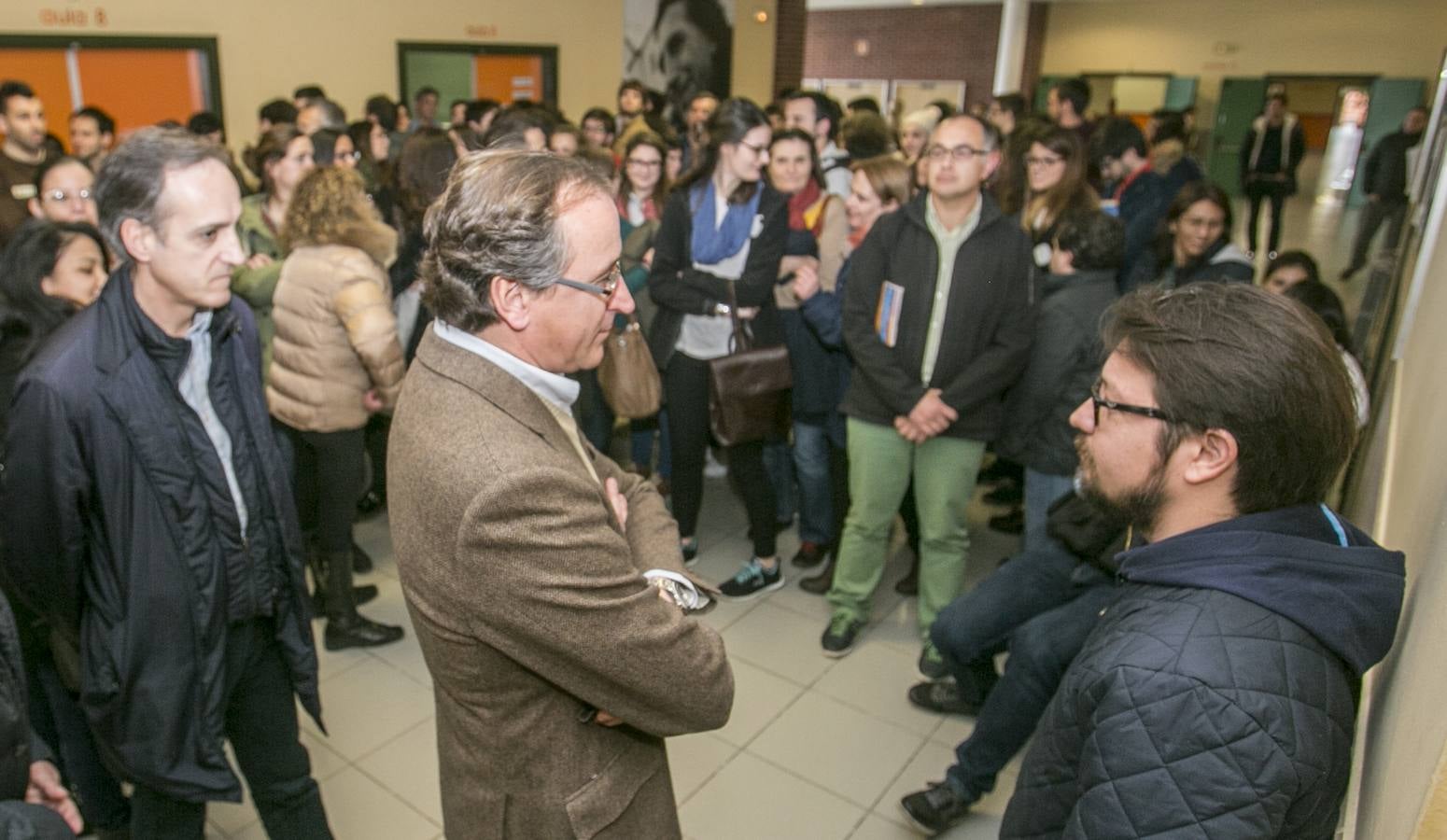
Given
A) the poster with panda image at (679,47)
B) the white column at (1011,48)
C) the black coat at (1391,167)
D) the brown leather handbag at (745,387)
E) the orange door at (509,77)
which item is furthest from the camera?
the white column at (1011,48)

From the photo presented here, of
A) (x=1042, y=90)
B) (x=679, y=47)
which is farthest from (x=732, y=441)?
(x=1042, y=90)

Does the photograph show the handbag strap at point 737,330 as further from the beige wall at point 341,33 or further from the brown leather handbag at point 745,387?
the beige wall at point 341,33

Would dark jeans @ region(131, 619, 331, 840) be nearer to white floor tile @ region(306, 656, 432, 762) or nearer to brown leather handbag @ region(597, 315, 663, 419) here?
white floor tile @ region(306, 656, 432, 762)

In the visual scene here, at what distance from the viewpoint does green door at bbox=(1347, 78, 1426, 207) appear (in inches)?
560

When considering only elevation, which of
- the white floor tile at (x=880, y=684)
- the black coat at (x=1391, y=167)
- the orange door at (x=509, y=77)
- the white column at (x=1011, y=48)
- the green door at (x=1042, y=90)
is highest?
the white column at (x=1011, y=48)

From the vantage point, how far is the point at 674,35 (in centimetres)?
998

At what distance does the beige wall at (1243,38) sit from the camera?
47.6 ft

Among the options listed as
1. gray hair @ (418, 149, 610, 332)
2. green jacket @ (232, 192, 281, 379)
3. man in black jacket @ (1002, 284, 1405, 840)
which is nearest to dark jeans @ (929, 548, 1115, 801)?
man in black jacket @ (1002, 284, 1405, 840)

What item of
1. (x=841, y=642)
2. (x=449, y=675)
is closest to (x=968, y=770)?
(x=841, y=642)

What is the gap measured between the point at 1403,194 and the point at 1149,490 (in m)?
10.4

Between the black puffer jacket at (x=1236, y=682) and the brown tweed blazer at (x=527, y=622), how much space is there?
523mm

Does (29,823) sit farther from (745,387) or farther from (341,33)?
(341,33)

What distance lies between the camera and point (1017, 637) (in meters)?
2.35

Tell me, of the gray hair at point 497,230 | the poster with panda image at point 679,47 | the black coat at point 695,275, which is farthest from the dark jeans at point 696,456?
the poster with panda image at point 679,47
